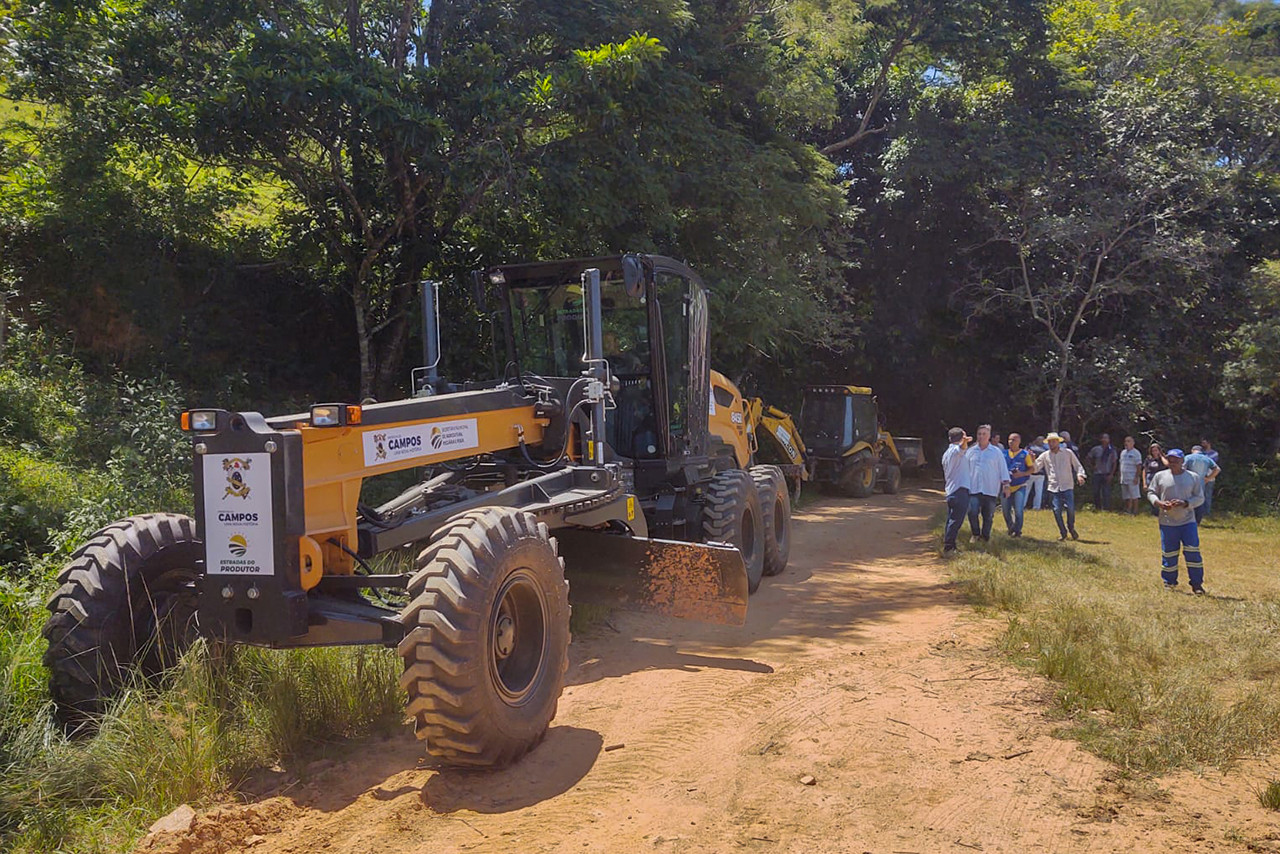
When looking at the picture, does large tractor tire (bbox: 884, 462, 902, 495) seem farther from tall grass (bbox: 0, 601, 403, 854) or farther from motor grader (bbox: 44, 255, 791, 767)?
tall grass (bbox: 0, 601, 403, 854)

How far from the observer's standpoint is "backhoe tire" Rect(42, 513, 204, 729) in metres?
4.93

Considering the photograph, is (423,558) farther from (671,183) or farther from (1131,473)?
(1131,473)

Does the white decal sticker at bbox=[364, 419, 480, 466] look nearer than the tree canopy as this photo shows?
Yes

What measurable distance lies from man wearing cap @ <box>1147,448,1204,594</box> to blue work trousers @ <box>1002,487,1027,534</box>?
10.9ft

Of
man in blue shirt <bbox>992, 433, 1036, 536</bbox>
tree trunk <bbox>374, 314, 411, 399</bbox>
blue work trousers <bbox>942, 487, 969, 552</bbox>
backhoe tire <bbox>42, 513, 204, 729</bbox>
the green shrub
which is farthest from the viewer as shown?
man in blue shirt <bbox>992, 433, 1036, 536</bbox>

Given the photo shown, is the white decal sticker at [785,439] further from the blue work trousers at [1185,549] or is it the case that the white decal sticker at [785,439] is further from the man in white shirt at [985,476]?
the blue work trousers at [1185,549]

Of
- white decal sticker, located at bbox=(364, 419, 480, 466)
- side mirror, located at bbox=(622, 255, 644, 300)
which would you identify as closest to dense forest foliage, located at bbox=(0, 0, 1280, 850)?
white decal sticker, located at bbox=(364, 419, 480, 466)

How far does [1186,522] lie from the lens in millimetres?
10438

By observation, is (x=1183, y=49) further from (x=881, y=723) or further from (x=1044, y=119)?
(x=881, y=723)

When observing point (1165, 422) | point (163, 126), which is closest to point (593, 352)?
point (163, 126)

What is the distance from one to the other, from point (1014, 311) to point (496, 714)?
2372 centimetres

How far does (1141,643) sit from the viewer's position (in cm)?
725

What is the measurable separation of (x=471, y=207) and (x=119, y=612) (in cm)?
796

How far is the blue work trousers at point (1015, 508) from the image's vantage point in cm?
1399
